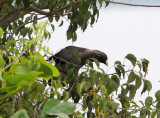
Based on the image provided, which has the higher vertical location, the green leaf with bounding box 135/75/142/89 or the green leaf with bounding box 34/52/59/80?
the green leaf with bounding box 34/52/59/80

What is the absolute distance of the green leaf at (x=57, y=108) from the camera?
1689 mm

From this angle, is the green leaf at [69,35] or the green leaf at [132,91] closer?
the green leaf at [132,91]

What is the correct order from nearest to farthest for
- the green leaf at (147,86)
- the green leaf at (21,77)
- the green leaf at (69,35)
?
the green leaf at (21,77) < the green leaf at (147,86) < the green leaf at (69,35)

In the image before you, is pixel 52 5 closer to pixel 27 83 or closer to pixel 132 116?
pixel 132 116

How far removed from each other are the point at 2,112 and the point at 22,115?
1530mm

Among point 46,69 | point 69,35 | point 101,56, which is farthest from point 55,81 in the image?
point 101,56

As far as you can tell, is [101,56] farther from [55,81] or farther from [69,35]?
[55,81]

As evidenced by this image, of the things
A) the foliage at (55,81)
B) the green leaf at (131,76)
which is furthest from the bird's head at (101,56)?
the green leaf at (131,76)

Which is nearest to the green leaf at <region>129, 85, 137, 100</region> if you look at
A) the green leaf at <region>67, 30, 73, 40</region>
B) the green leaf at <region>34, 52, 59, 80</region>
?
the green leaf at <region>67, 30, 73, 40</region>

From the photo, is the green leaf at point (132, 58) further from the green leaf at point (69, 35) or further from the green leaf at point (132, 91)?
the green leaf at point (69, 35)

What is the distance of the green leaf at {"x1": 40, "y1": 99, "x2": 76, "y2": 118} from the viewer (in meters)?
1.69

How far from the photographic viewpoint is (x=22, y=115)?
Answer: 5.57ft

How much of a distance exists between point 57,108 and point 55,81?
91 centimetres

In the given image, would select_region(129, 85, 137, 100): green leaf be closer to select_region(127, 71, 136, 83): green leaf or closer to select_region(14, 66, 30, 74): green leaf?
select_region(127, 71, 136, 83): green leaf
